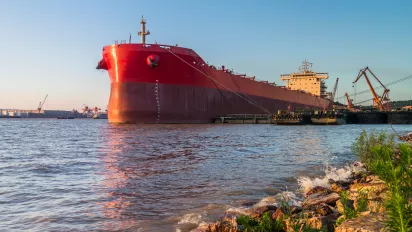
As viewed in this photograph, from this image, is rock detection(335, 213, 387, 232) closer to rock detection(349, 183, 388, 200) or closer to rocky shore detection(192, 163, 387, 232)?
rocky shore detection(192, 163, 387, 232)

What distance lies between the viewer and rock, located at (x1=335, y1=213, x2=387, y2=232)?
3.22 m

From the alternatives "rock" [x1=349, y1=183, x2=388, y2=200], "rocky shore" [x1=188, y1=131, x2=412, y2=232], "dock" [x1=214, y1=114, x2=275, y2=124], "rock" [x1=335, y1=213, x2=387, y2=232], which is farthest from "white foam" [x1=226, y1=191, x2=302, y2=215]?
"dock" [x1=214, y1=114, x2=275, y2=124]

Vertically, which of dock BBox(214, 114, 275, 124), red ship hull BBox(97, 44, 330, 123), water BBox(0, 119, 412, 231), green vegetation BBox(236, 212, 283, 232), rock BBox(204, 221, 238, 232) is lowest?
water BBox(0, 119, 412, 231)

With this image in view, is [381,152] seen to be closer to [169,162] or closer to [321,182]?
[321,182]

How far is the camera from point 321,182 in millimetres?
8055

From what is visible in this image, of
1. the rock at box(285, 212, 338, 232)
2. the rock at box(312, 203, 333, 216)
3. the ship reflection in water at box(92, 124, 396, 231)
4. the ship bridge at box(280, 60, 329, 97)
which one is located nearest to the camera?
the rock at box(285, 212, 338, 232)

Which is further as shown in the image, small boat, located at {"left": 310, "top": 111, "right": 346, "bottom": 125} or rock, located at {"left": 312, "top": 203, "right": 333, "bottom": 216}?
small boat, located at {"left": 310, "top": 111, "right": 346, "bottom": 125}

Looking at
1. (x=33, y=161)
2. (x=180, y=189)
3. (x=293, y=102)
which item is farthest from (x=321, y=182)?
(x=293, y=102)

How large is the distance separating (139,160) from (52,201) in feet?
18.7

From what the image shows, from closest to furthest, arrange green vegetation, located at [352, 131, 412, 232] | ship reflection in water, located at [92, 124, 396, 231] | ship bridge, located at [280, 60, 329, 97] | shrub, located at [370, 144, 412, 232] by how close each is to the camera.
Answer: green vegetation, located at [352, 131, 412, 232]
shrub, located at [370, 144, 412, 232]
ship reflection in water, located at [92, 124, 396, 231]
ship bridge, located at [280, 60, 329, 97]

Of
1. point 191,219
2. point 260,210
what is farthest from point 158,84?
point 260,210

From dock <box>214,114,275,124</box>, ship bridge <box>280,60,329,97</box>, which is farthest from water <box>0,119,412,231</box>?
ship bridge <box>280,60,329,97</box>

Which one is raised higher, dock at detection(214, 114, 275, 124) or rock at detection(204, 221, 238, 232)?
dock at detection(214, 114, 275, 124)

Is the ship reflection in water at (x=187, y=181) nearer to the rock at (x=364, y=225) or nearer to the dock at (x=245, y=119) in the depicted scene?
the rock at (x=364, y=225)
